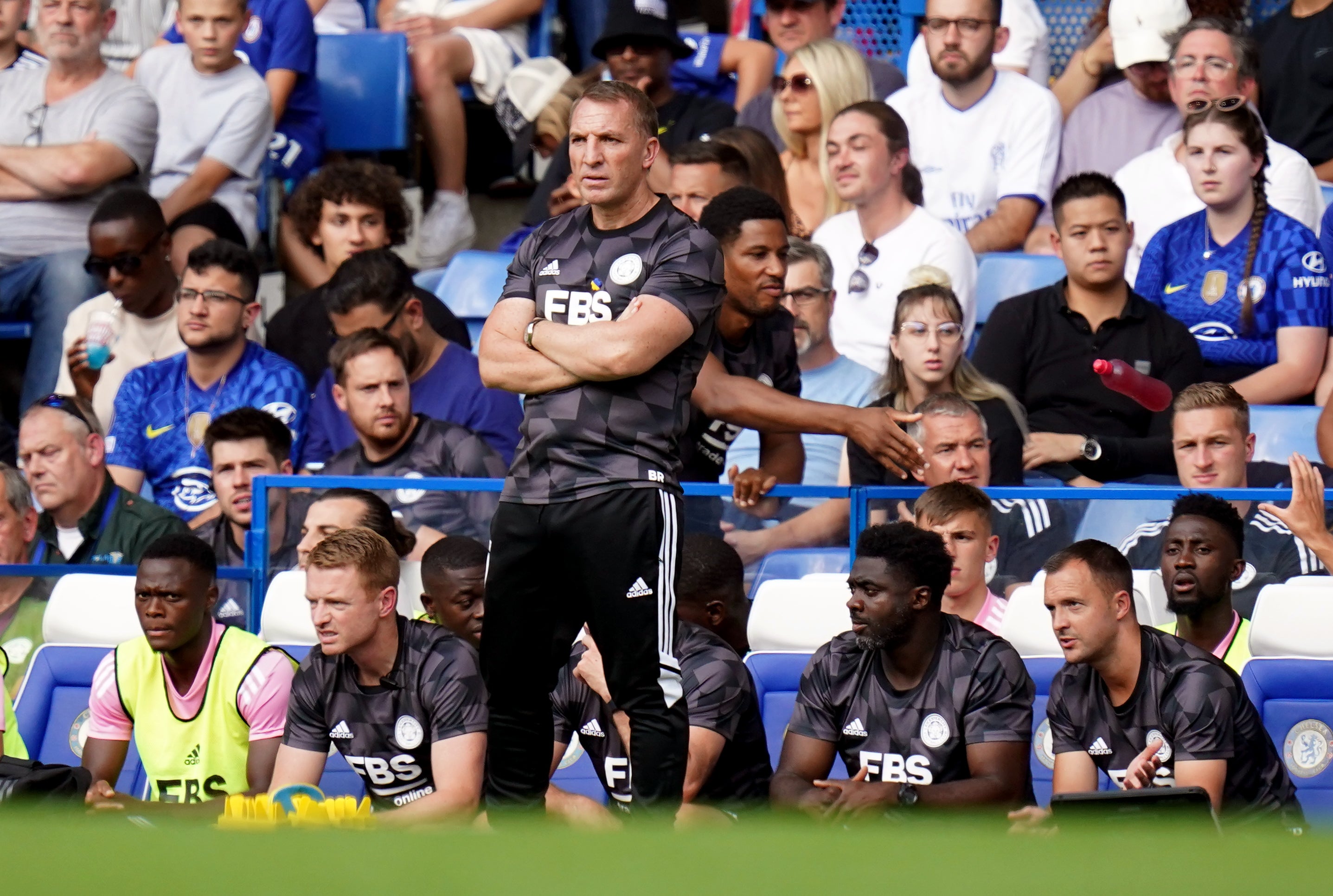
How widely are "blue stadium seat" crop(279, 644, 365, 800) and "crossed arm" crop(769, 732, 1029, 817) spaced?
1.34 meters

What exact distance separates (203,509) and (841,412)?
9.45ft

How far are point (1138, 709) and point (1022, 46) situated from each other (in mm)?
4385

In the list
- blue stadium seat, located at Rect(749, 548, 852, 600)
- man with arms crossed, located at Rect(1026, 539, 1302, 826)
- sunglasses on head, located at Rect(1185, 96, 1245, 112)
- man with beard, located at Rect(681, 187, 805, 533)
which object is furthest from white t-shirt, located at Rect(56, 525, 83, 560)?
sunglasses on head, located at Rect(1185, 96, 1245, 112)

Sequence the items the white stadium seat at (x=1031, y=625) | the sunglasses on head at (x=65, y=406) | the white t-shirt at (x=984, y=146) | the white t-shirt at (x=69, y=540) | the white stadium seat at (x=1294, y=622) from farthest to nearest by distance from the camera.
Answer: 1. the white t-shirt at (x=984, y=146)
2. the sunglasses on head at (x=65, y=406)
3. the white t-shirt at (x=69, y=540)
4. the white stadium seat at (x=1031, y=625)
5. the white stadium seat at (x=1294, y=622)

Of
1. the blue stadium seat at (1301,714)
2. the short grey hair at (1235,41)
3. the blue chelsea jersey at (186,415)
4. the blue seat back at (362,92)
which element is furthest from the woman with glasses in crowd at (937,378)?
the blue seat back at (362,92)

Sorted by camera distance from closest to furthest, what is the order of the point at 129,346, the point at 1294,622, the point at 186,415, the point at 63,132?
the point at 1294,622 → the point at 186,415 → the point at 129,346 → the point at 63,132

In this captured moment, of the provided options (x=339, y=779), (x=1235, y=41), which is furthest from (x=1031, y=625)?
(x=1235, y=41)

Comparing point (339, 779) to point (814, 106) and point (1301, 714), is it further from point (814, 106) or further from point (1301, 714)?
point (814, 106)

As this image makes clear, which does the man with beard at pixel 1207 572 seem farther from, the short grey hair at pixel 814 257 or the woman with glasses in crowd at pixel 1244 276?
the short grey hair at pixel 814 257

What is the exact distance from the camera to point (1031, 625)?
507cm

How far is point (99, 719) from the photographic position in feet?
17.1

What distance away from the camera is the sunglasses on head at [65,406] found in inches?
252

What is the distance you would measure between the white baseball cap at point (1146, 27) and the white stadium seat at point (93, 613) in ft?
15.3

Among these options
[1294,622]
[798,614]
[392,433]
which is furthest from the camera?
[392,433]
